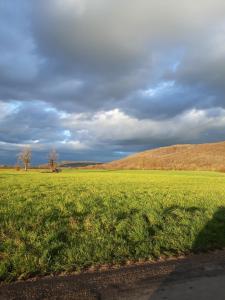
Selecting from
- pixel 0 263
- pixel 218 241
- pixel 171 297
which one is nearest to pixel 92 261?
pixel 0 263

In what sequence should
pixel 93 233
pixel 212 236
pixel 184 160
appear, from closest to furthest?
pixel 93 233 → pixel 212 236 → pixel 184 160

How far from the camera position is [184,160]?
165625 mm

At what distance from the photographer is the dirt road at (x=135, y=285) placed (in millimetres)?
6227

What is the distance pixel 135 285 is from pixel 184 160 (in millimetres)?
162885

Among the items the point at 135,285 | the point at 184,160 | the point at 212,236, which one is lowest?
the point at 212,236

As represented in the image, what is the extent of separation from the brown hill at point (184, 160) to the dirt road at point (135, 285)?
134m

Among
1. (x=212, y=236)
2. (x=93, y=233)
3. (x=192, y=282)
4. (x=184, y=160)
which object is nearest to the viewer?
(x=192, y=282)

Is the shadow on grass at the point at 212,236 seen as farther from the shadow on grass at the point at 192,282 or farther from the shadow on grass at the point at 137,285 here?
the shadow on grass at the point at 137,285

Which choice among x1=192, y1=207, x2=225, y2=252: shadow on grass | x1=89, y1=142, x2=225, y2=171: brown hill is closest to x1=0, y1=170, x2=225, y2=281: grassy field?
x1=192, y1=207, x2=225, y2=252: shadow on grass

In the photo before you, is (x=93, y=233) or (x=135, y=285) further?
(x=93, y=233)

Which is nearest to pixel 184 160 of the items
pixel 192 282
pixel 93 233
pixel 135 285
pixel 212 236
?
pixel 212 236

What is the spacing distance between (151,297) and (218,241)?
575 cm

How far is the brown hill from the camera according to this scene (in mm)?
147087

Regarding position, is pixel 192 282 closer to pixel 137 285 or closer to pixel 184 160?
pixel 137 285
